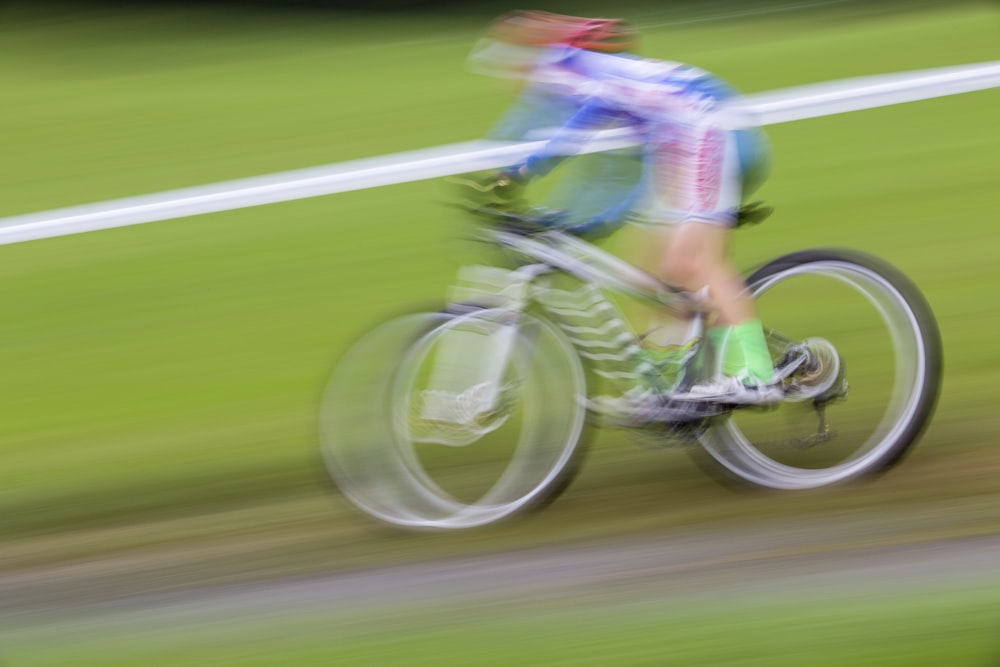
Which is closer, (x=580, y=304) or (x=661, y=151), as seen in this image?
(x=661, y=151)

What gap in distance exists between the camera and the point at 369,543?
4570 mm

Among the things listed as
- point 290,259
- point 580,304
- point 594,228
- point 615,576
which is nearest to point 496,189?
point 594,228

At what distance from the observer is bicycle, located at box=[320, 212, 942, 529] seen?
4.32m

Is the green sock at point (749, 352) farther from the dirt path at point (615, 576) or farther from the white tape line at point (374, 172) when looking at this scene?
the white tape line at point (374, 172)

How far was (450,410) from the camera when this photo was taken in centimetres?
436

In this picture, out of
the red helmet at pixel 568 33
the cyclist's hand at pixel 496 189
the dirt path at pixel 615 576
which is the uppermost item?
the red helmet at pixel 568 33

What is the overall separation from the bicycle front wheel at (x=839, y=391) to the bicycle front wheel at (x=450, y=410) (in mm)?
517

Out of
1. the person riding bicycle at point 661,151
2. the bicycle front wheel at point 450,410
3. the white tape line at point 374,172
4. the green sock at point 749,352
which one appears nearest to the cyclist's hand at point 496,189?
the person riding bicycle at point 661,151

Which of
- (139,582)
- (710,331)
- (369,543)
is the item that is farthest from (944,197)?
(139,582)

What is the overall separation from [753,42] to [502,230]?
753 cm

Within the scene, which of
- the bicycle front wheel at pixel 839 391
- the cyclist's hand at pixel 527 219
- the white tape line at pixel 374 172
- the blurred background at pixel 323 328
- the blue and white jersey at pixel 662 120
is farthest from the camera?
the white tape line at pixel 374 172

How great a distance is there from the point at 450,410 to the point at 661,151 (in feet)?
3.26

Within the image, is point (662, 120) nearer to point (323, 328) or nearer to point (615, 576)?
point (615, 576)

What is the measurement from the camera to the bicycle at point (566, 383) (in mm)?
4320
